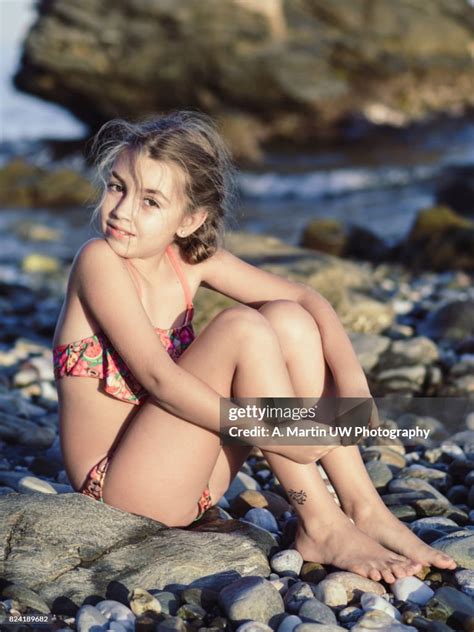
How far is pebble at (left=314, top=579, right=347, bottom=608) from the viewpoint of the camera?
8.35 feet

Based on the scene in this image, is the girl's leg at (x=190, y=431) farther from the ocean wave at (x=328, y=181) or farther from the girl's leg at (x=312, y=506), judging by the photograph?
the ocean wave at (x=328, y=181)

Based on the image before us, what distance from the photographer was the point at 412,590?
8.62 feet

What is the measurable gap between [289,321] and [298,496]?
1.88 feet

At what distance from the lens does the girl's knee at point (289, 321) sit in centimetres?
297

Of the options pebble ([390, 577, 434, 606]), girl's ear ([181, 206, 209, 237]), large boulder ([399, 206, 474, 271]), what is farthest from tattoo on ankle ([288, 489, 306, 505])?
large boulder ([399, 206, 474, 271])

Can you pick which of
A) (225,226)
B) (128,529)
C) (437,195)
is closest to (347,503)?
(128,529)

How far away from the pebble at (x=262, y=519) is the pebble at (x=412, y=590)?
59cm

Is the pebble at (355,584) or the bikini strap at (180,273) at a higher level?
the bikini strap at (180,273)

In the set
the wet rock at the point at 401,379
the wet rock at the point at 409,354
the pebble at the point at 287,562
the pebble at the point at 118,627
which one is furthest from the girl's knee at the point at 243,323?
the wet rock at the point at 409,354

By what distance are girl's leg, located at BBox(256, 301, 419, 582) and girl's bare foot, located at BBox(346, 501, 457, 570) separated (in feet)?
0.18

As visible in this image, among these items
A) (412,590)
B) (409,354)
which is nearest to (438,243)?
(409,354)

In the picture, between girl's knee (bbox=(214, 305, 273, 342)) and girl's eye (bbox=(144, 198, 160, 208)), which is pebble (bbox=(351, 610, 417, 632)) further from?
girl's eye (bbox=(144, 198, 160, 208))

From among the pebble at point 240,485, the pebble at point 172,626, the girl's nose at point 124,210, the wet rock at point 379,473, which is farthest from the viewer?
the wet rock at point 379,473

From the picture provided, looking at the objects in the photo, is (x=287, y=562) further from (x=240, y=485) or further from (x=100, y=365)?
(x=100, y=365)
